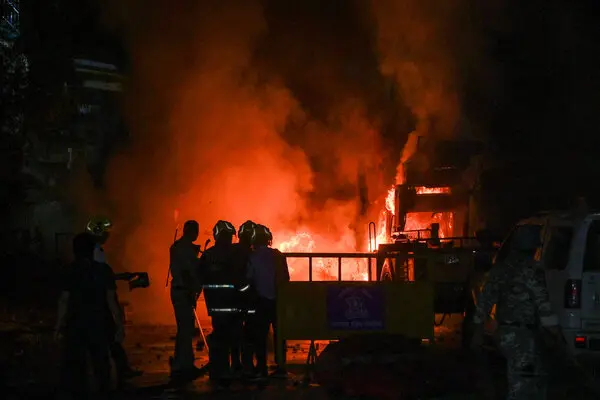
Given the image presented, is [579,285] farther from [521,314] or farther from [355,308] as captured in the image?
[521,314]

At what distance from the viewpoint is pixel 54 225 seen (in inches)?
1030

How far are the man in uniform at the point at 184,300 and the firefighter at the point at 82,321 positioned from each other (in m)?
2.33

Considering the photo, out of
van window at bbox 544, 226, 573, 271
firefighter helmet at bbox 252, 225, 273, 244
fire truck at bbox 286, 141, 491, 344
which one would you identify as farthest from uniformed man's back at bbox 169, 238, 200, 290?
fire truck at bbox 286, 141, 491, 344

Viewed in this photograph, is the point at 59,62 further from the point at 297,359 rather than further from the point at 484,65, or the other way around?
the point at 484,65

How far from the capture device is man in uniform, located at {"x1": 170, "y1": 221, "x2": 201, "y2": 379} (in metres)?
10.5

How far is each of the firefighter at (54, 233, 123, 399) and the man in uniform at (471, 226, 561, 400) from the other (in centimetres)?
325

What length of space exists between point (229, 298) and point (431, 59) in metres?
13.5

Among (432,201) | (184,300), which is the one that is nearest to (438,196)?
(432,201)

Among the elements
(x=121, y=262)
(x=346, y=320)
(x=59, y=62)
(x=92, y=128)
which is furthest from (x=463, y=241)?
(x=92, y=128)

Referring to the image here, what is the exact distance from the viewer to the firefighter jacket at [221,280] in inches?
410

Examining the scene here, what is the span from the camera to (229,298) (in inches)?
410

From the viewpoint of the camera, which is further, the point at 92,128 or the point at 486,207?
the point at 92,128

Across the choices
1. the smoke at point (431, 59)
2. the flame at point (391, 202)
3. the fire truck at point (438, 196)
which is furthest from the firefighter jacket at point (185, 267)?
the smoke at point (431, 59)

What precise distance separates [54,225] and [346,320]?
57.2 feet
